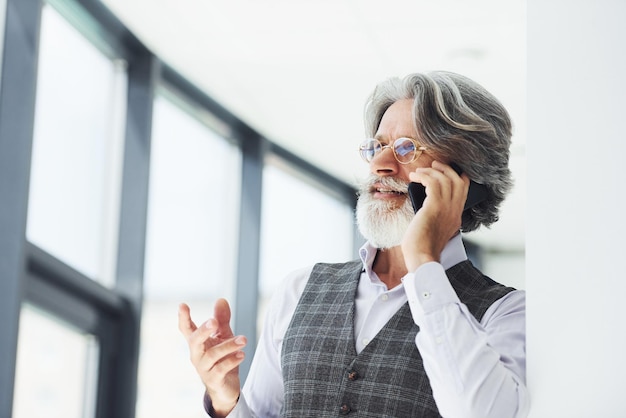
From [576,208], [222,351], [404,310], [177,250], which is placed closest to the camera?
[576,208]

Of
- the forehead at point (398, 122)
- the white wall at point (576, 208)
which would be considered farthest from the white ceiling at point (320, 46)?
the white wall at point (576, 208)

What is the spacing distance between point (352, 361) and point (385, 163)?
0.37m

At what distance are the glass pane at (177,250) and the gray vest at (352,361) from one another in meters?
2.57

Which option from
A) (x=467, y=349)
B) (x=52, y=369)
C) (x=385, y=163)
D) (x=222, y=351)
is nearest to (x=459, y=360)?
(x=467, y=349)

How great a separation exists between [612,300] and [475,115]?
24.3 inches

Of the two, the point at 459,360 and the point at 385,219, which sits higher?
the point at 385,219

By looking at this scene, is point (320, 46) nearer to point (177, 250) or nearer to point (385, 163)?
point (177, 250)

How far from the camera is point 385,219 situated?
5.17 feet

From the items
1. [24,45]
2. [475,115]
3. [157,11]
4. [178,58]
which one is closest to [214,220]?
[178,58]

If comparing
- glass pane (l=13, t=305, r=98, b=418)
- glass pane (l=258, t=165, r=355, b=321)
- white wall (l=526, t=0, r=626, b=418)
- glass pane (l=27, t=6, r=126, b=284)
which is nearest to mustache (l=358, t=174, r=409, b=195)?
white wall (l=526, t=0, r=626, b=418)

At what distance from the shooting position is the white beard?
5.13 ft

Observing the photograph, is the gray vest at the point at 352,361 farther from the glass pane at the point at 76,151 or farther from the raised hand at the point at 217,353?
the glass pane at the point at 76,151

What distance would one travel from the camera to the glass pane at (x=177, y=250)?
414 cm

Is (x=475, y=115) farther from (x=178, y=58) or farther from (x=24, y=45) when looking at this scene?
(x=178, y=58)
